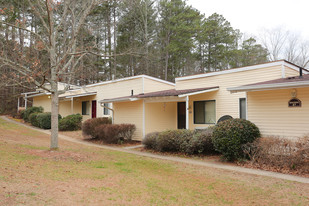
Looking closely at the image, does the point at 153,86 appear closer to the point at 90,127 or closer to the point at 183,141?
the point at 90,127

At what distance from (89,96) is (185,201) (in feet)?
58.6

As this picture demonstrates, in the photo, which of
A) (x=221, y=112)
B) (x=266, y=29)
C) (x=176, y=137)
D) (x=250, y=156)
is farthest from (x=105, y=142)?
(x=266, y=29)

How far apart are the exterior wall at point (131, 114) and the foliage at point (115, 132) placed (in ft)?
1.26

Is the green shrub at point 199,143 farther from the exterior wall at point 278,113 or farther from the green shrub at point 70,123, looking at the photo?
the green shrub at point 70,123

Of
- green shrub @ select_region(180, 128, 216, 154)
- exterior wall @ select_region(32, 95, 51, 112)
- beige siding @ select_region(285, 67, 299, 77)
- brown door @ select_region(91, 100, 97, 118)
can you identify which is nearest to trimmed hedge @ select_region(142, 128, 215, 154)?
green shrub @ select_region(180, 128, 216, 154)

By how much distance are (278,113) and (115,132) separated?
824 cm

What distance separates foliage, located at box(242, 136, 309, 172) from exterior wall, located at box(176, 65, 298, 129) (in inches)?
139

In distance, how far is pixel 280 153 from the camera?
767 centimetres

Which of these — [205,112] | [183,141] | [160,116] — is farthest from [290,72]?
[160,116]

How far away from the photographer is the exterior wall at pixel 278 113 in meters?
8.40

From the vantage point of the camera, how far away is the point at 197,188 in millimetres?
5723

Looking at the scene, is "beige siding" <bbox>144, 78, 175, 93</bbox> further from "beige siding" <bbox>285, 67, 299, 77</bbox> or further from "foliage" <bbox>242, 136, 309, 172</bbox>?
"foliage" <bbox>242, 136, 309, 172</bbox>

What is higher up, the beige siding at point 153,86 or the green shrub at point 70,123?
the beige siding at point 153,86

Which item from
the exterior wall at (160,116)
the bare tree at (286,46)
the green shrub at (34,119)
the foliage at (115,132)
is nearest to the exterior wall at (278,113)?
the exterior wall at (160,116)
